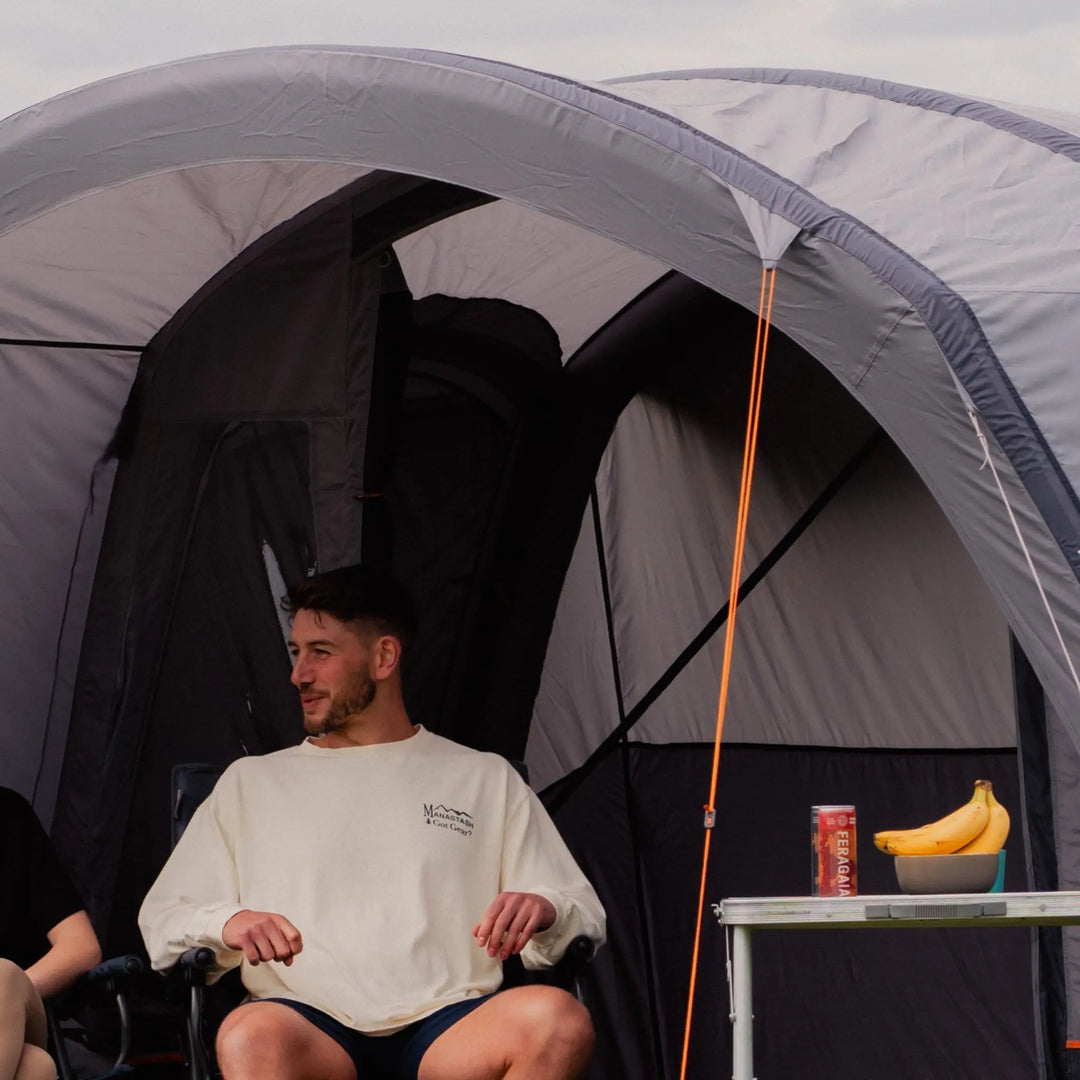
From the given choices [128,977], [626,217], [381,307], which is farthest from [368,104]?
[128,977]

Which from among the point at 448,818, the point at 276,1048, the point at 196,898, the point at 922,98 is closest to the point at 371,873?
the point at 448,818

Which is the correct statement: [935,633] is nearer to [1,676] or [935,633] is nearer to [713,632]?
[713,632]

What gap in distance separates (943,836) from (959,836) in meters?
0.02

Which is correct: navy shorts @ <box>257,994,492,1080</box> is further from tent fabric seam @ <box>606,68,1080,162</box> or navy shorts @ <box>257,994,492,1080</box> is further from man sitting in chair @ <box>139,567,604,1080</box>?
tent fabric seam @ <box>606,68,1080,162</box>

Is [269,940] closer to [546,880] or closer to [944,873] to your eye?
[546,880]

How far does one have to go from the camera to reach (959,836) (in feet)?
8.06

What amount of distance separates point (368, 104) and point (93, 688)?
171cm

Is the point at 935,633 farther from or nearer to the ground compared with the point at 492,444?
nearer to the ground

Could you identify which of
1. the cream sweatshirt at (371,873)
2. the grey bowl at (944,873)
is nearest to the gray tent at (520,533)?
the cream sweatshirt at (371,873)

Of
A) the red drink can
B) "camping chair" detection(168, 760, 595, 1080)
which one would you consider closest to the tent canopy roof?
the red drink can

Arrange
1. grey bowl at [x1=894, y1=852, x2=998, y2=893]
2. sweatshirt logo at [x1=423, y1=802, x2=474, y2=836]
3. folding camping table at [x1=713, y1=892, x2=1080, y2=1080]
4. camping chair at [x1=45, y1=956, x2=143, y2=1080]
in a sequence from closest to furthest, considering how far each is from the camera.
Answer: folding camping table at [x1=713, y1=892, x2=1080, y2=1080]
grey bowl at [x1=894, y1=852, x2=998, y2=893]
camping chair at [x1=45, y1=956, x2=143, y2=1080]
sweatshirt logo at [x1=423, y1=802, x2=474, y2=836]

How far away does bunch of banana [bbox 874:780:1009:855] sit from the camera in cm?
245

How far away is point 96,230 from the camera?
3.80 m

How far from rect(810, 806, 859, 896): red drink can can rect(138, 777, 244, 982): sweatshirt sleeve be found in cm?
104
